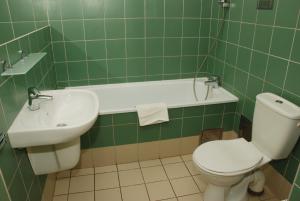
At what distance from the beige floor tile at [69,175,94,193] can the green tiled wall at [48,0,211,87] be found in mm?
1043

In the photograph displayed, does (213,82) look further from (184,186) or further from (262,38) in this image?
(184,186)

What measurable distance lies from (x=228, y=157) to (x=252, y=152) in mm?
199

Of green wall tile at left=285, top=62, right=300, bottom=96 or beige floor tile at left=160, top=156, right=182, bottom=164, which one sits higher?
green wall tile at left=285, top=62, right=300, bottom=96

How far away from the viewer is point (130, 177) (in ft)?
6.79

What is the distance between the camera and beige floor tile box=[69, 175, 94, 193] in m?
1.94

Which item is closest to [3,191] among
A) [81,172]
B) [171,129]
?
[81,172]

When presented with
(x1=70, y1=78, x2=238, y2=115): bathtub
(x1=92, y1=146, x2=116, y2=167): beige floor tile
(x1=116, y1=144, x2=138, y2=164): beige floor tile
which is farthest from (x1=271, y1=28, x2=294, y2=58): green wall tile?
(x1=92, y1=146, x2=116, y2=167): beige floor tile

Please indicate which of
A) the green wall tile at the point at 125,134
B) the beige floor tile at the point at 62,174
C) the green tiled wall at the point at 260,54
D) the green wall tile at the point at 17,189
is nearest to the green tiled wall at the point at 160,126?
the green wall tile at the point at 125,134

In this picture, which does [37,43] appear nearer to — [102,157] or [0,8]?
[0,8]

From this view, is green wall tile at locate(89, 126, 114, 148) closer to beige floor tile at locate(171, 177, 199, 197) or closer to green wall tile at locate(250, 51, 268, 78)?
beige floor tile at locate(171, 177, 199, 197)

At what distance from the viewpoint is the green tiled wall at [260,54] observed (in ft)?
5.24

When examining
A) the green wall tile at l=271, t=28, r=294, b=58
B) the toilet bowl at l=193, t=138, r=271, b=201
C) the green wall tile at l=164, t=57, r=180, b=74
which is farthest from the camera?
the green wall tile at l=164, t=57, r=180, b=74

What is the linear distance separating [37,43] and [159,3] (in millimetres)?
1299

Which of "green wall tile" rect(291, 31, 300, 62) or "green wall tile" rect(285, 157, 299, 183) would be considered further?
"green wall tile" rect(285, 157, 299, 183)
